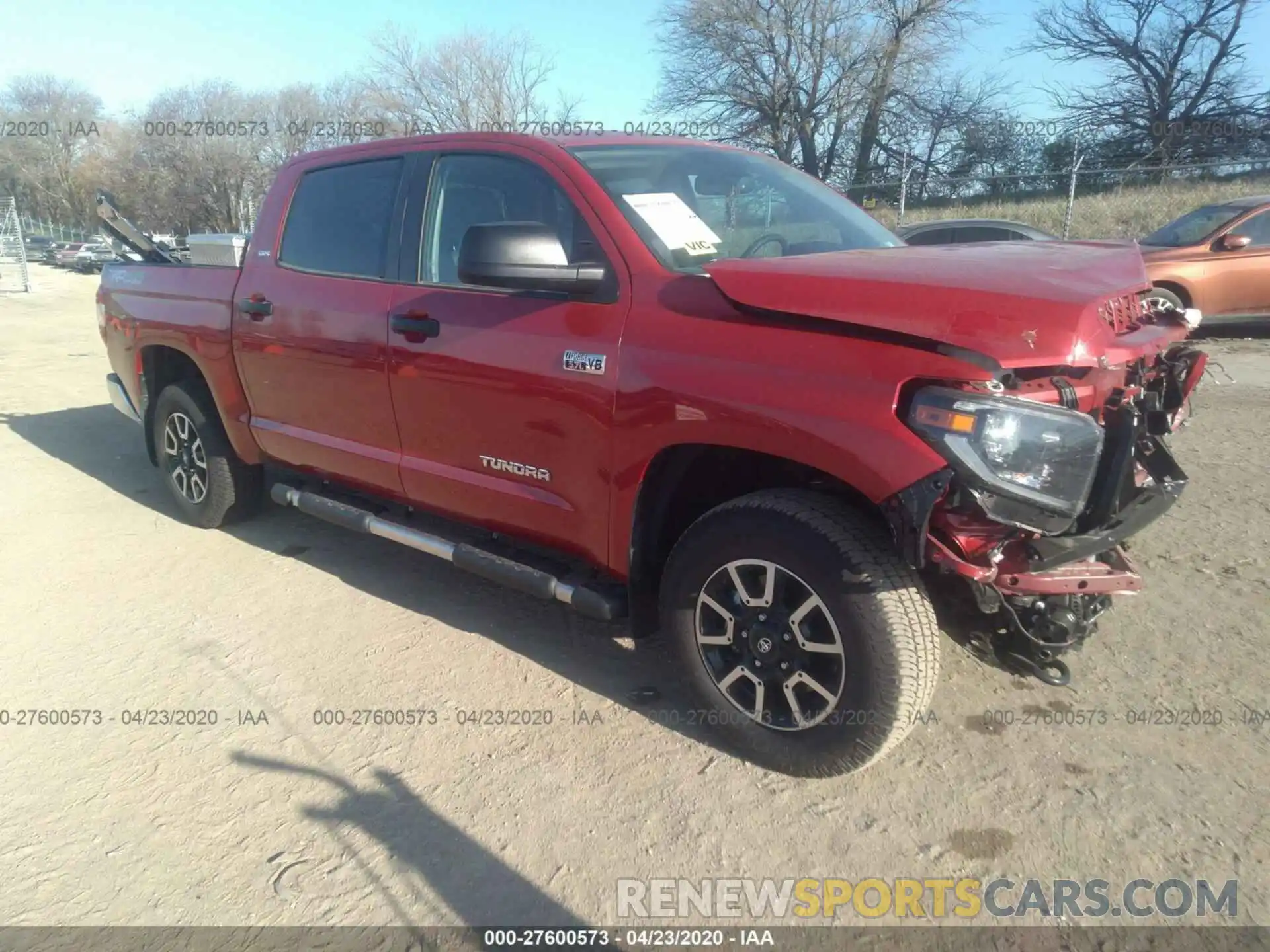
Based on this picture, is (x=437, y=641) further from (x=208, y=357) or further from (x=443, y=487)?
(x=208, y=357)

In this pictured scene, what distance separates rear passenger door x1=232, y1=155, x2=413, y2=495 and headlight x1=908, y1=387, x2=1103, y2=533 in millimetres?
2286

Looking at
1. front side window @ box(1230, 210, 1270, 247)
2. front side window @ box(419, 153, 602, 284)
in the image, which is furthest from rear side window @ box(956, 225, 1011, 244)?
front side window @ box(419, 153, 602, 284)

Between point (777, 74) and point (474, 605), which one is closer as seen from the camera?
point (474, 605)

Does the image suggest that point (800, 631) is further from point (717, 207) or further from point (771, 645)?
point (717, 207)

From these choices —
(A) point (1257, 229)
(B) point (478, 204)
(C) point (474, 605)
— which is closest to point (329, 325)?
(B) point (478, 204)

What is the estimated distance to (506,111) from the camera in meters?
29.1

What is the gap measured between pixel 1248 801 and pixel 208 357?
477 cm

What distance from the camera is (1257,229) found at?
10.1 metres

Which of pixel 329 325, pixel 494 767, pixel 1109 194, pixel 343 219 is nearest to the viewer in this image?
pixel 494 767

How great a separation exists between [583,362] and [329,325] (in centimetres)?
149

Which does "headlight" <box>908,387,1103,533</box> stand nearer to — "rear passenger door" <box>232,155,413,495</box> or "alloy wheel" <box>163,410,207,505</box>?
"rear passenger door" <box>232,155,413,495</box>

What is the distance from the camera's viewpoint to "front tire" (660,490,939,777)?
2.54 meters

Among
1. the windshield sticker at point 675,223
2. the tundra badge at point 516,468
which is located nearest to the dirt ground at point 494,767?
the tundra badge at point 516,468

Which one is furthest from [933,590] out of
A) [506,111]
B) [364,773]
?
[506,111]
